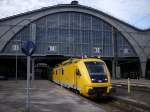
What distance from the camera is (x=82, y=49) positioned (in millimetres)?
87375

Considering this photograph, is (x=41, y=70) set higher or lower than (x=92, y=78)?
higher

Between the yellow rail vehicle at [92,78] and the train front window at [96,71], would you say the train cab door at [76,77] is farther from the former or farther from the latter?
the train front window at [96,71]

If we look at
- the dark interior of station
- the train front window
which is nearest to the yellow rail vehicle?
the train front window

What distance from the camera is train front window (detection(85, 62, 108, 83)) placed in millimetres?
25734

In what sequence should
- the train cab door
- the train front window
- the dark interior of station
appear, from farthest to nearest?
the dark interior of station
the train cab door
the train front window

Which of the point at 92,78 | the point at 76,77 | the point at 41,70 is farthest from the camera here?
the point at 41,70

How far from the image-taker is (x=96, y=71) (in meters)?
26.4

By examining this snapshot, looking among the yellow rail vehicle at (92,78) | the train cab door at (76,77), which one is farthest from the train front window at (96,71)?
the train cab door at (76,77)

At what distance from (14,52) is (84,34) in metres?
16.9

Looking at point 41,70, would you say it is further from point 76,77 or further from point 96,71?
point 96,71

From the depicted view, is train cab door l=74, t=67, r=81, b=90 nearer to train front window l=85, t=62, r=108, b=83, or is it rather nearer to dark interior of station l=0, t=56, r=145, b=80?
train front window l=85, t=62, r=108, b=83

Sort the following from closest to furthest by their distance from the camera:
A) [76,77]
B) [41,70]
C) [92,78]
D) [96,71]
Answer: [92,78], [96,71], [76,77], [41,70]

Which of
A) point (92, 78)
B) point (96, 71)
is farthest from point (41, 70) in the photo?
point (92, 78)

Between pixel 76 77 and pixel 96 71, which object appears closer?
pixel 96 71
